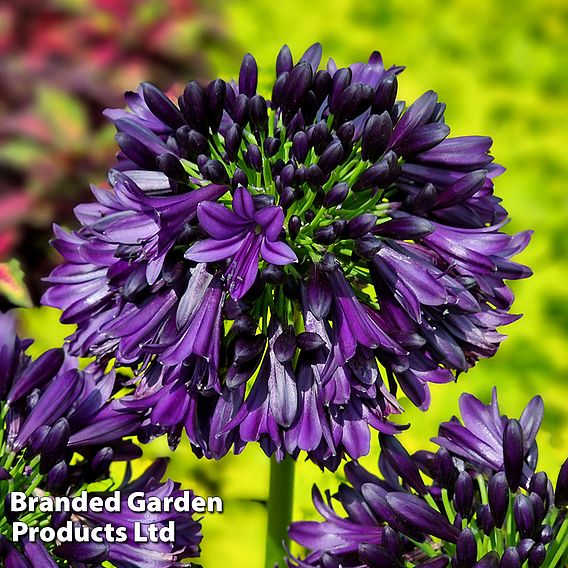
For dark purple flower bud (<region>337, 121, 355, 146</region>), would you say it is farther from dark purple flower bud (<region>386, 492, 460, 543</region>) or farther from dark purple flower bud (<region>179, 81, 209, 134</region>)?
dark purple flower bud (<region>386, 492, 460, 543</region>)

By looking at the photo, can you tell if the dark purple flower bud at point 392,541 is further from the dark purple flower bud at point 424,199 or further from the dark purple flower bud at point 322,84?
the dark purple flower bud at point 322,84

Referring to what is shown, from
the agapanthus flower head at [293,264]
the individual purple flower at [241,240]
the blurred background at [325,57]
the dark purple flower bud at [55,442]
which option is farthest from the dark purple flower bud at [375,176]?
the blurred background at [325,57]

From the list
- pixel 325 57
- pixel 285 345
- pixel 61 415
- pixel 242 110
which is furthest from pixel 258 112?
pixel 325 57

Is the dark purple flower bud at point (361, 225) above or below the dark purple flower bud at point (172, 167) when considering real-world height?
below

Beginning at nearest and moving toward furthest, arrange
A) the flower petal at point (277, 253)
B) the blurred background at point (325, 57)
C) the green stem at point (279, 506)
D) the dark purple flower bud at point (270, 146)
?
the flower petal at point (277, 253)
the dark purple flower bud at point (270, 146)
the green stem at point (279, 506)
the blurred background at point (325, 57)

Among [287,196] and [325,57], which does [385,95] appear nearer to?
[287,196]

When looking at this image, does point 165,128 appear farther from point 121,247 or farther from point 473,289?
point 473,289
